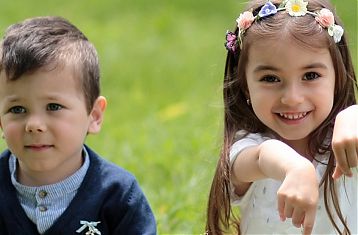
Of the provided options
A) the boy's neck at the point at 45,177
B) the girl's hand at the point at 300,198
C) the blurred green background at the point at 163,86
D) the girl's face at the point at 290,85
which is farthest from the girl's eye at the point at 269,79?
the boy's neck at the point at 45,177

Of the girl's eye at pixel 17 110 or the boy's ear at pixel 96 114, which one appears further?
the boy's ear at pixel 96 114

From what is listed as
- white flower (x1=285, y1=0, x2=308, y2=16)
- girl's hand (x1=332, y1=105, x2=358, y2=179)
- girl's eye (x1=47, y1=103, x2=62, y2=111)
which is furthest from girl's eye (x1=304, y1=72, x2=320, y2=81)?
girl's eye (x1=47, y1=103, x2=62, y2=111)

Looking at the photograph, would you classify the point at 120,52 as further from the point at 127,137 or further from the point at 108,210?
the point at 108,210

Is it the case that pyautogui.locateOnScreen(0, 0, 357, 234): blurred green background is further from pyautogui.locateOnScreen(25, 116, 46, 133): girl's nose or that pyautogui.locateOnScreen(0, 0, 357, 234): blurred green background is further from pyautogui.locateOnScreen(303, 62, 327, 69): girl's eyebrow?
pyautogui.locateOnScreen(25, 116, 46, 133): girl's nose

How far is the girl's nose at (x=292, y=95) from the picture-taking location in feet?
13.1

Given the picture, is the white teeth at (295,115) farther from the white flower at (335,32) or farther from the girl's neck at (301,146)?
the white flower at (335,32)

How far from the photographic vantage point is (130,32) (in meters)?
10.8

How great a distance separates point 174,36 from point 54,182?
21.9 ft

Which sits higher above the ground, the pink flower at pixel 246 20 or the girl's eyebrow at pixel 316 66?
the pink flower at pixel 246 20

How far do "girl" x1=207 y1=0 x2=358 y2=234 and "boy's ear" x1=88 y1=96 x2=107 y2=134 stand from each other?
518 millimetres

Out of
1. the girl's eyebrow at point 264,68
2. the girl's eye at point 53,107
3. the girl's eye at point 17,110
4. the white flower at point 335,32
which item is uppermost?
the white flower at point 335,32

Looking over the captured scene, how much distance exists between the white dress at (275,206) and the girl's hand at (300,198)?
2.38ft

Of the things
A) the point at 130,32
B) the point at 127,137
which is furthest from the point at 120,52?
the point at 127,137

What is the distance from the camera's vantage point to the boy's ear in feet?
13.7
